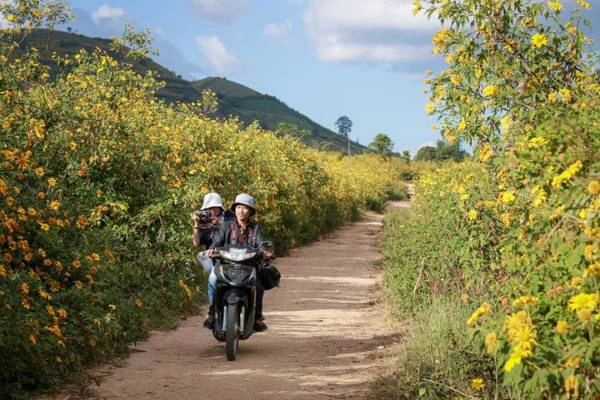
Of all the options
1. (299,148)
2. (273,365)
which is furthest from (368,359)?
(299,148)

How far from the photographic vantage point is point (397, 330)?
9.50 metres

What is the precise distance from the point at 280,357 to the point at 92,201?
11.2 feet

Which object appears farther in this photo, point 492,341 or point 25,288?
point 25,288

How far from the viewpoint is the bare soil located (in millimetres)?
6484

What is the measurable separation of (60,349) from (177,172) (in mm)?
6112

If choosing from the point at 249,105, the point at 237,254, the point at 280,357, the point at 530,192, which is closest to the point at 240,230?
the point at 237,254

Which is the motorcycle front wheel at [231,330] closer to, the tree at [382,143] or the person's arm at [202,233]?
the person's arm at [202,233]

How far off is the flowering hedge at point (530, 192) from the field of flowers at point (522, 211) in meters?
0.01

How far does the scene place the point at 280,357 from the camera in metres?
8.06

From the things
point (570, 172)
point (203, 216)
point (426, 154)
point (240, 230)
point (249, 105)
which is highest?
point (249, 105)

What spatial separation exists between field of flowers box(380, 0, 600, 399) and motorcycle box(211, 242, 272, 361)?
219cm

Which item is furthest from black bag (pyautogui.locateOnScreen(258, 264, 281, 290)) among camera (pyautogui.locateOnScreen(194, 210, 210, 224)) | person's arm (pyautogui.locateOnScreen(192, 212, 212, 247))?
camera (pyautogui.locateOnScreen(194, 210, 210, 224))

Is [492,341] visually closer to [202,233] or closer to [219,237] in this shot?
[219,237]

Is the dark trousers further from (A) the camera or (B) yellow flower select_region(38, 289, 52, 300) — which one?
(B) yellow flower select_region(38, 289, 52, 300)
